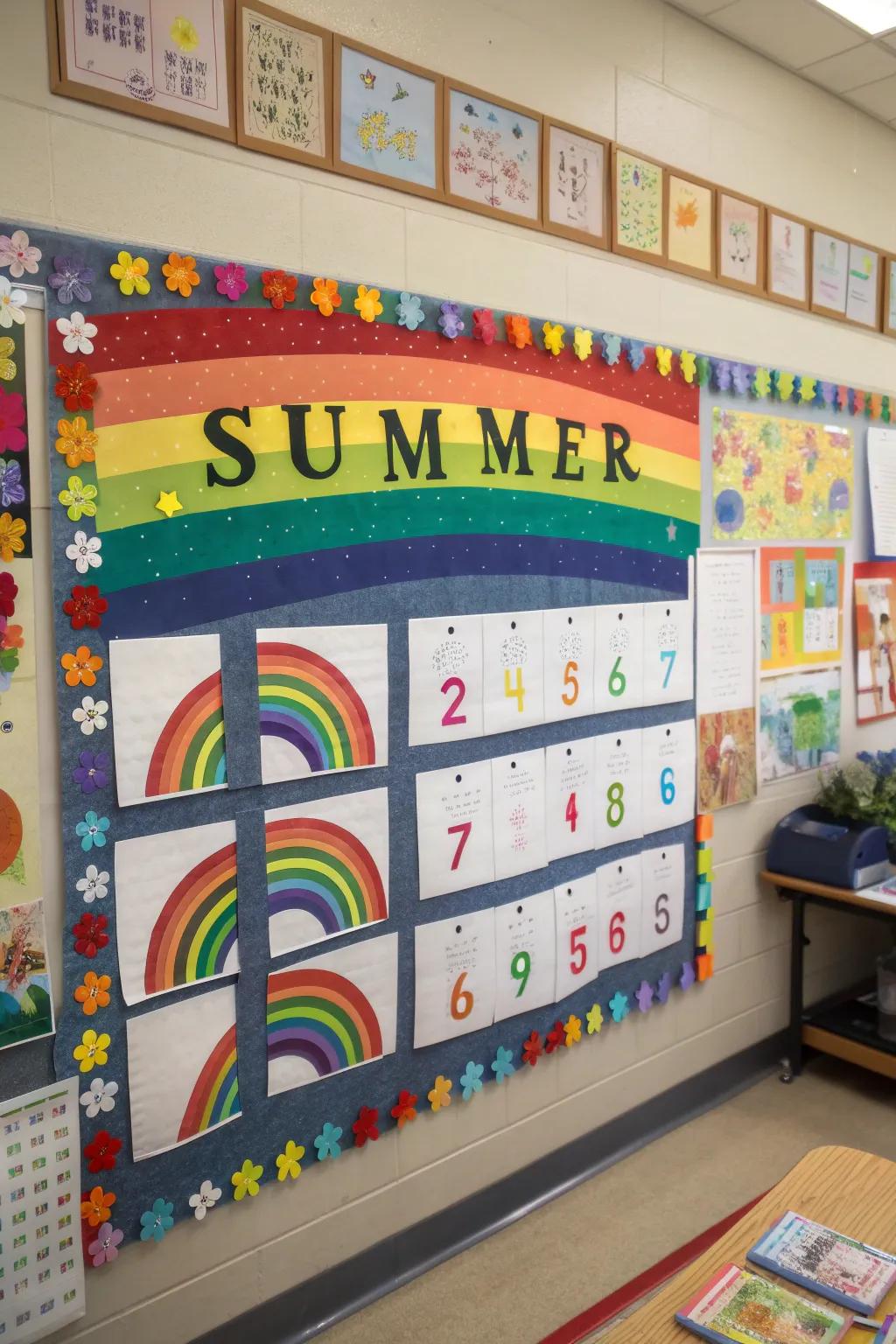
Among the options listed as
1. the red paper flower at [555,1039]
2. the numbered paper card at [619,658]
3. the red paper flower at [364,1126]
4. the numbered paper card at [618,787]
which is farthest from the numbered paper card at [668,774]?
the red paper flower at [364,1126]

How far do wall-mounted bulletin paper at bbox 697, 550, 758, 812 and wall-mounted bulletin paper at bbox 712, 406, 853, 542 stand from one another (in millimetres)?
106

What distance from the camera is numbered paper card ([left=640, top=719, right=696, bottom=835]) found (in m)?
2.73

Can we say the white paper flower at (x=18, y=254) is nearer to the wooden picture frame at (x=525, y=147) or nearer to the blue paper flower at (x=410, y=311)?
the blue paper flower at (x=410, y=311)

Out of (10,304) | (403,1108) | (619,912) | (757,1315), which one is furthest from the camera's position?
(619,912)

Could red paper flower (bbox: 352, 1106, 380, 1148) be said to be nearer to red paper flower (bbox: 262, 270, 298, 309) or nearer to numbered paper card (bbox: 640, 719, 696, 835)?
numbered paper card (bbox: 640, 719, 696, 835)

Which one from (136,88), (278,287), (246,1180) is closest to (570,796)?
(246,1180)

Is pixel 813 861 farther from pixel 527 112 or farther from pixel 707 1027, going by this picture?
pixel 527 112

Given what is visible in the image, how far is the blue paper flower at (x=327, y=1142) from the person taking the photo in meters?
2.07

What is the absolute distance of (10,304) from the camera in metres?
Result: 1.59

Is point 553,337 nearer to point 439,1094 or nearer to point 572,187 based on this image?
point 572,187

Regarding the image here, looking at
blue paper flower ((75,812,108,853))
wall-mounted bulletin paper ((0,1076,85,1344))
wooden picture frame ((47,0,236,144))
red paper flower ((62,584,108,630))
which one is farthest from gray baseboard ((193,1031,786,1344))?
wooden picture frame ((47,0,236,144))

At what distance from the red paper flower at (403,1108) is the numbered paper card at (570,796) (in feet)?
2.07

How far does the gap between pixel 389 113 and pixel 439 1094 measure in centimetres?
207

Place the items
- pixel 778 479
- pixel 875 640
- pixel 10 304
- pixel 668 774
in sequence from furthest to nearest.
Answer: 1. pixel 875 640
2. pixel 778 479
3. pixel 668 774
4. pixel 10 304
